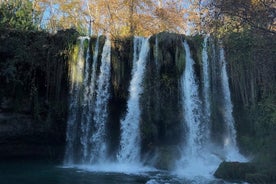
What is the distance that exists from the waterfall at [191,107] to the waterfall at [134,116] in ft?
5.96

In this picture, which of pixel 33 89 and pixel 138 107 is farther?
pixel 33 89

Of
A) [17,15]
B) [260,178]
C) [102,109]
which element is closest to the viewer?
[260,178]

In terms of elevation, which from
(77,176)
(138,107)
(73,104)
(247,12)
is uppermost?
(247,12)

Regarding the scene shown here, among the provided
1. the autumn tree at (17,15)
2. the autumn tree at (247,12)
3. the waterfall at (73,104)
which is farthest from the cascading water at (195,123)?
the autumn tree at (17,15)

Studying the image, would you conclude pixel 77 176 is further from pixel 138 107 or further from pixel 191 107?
pixel 191 107

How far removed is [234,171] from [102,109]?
6.31 meters

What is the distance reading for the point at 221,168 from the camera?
10.8 meters

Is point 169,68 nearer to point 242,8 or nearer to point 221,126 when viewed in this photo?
point 221,126

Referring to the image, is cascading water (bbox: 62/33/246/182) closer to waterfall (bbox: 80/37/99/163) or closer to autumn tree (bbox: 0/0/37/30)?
waterfall (bbox: 80/37/99/163)

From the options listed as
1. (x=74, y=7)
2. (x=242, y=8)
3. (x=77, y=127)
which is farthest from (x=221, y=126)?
(x=74, y=7)

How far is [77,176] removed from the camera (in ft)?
36.3

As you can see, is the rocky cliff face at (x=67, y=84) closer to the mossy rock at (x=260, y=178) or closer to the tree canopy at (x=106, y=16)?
the tree canopy at (x=106, y=16)

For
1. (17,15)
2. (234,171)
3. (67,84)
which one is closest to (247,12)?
(234,171)

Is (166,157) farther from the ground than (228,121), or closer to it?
closer to it
